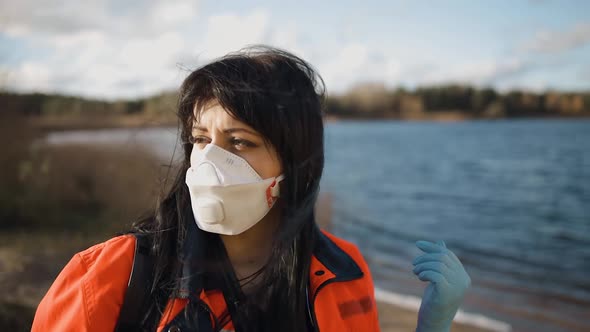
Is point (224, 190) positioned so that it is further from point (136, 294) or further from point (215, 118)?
point (136, 294)

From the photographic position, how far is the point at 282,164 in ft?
6.95

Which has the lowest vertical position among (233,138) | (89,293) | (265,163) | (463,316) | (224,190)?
(463,316)

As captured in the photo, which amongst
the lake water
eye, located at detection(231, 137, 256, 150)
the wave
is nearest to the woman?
eye, located at detection(231, 137, 256, 150)

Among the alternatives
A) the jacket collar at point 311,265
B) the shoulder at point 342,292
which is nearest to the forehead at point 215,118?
the jacket collar at point 311,265

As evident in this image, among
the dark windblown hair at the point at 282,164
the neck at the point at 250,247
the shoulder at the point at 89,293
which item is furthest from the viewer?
the neck at the point at 250,247

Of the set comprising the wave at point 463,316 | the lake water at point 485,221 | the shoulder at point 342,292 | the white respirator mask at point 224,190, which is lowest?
the lake water at point 485,221

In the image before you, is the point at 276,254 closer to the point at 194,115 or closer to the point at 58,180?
the point at 194,115

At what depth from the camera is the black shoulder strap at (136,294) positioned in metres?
1.73

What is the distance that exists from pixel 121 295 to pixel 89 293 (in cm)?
10

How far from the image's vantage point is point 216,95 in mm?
1979

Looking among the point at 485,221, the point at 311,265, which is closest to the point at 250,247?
the point at 311,265

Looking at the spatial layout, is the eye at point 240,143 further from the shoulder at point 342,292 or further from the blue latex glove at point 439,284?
the blue latex glove at point 439,284

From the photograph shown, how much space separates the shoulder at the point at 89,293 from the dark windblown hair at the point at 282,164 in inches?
5.0

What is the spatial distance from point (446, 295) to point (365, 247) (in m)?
8.17
